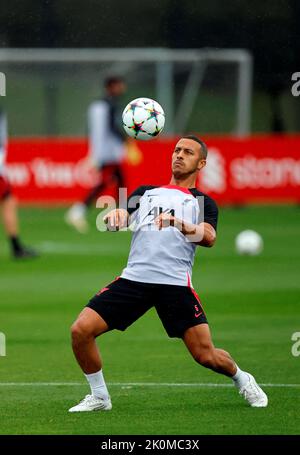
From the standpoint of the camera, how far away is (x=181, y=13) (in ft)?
118

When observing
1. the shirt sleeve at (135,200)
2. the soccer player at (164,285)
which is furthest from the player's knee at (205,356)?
the shirt sleeve at (135,200)

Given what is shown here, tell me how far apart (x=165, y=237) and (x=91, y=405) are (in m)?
1.38

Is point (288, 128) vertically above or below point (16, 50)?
below

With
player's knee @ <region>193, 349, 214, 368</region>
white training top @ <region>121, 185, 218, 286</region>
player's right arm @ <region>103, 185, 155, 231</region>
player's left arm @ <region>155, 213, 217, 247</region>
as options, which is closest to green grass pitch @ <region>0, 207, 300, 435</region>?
player's knee @ <region>193, 349, 214, 368</region>

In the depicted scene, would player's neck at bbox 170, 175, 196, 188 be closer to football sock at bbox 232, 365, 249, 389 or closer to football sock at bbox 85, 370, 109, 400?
football sock at bbox 232, 365, 249, 389

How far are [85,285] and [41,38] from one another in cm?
1981

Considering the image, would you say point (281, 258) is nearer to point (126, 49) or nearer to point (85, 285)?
point (85, 285)

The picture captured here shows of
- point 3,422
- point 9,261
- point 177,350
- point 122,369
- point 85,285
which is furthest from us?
point 9,261

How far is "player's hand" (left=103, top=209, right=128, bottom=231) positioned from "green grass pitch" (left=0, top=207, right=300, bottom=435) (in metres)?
1.39

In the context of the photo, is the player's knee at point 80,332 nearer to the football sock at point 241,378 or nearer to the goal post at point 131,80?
the football sock at point 241,378

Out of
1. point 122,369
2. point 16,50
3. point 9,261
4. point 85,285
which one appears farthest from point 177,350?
point 16,50

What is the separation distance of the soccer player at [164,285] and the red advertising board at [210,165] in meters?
19.2

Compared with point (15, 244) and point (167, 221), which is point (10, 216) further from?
point (167, 221)

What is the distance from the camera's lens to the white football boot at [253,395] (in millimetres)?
9438
